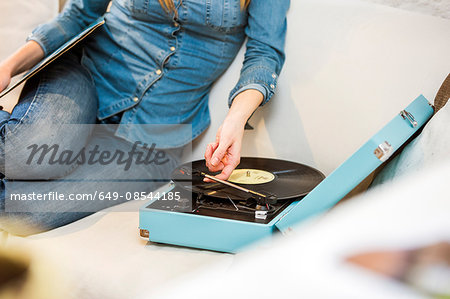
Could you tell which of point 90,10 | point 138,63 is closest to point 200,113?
point 138,63

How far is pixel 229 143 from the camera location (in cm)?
83

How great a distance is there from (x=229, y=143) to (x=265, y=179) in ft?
0.40

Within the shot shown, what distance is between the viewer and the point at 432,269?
0.17 metres

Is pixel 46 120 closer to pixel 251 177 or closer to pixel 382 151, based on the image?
pixel 251 177

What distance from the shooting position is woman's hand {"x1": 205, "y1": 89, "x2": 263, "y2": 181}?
0.81 m

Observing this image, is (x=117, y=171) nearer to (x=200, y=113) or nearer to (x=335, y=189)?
(x=200, y=113)

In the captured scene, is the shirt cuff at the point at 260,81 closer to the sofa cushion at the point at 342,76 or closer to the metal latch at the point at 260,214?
the sofa cushion at the point at 342,76

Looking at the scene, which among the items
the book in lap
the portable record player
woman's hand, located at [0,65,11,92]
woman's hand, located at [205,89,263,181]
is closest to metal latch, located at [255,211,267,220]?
the portable record player

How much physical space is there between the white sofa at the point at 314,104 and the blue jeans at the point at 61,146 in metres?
0.05

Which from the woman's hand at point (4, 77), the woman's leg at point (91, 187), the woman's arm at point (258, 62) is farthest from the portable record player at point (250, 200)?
the woman's hand at point (4, 77)

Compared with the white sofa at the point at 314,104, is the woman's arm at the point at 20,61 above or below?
above

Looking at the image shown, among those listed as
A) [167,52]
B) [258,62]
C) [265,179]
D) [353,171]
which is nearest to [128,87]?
[167,52]

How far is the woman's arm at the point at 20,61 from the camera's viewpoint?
0.99 meters

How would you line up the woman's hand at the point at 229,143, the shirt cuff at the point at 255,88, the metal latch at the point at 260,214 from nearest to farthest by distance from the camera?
the metal latch at the point at 260,214 → the woman's hand at the point at 229,143 → the shirt cuff at the point at 255,88
